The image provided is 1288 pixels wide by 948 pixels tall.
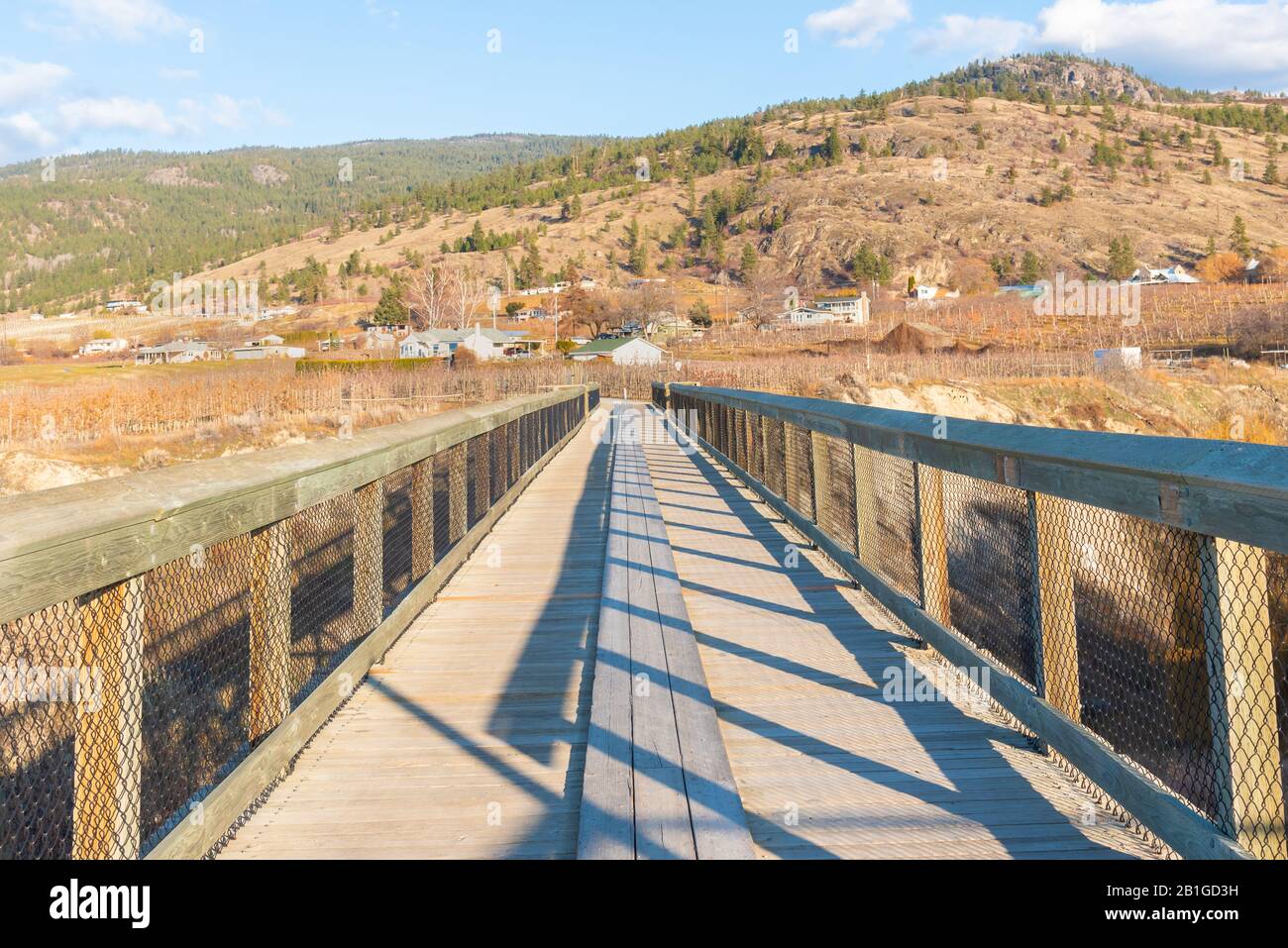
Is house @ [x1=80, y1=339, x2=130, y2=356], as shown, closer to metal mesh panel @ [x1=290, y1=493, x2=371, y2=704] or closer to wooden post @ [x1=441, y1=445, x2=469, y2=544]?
metal mesh panel @ [x1=290, y1=493, x2=371, y2=704]

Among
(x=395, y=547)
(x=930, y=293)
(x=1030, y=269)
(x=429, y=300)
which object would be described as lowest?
(x=395, y=547)

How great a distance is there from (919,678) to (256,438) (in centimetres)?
3086

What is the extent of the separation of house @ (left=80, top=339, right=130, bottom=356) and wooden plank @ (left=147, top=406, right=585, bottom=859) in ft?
432

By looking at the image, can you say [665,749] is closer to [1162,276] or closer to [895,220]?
[1162,276]

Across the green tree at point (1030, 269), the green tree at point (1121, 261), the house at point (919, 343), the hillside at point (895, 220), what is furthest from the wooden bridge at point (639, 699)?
the hillside at point (895, 220)

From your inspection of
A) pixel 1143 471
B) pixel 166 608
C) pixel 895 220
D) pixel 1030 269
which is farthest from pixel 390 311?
pixel 1143 471

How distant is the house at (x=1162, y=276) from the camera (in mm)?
108000

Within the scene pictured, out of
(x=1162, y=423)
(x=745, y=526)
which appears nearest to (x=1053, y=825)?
(x=745, y=526)

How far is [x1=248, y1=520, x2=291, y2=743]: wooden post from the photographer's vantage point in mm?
3088

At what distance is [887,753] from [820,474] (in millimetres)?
3919

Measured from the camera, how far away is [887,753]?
3184mm

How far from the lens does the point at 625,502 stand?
8133 millimetres

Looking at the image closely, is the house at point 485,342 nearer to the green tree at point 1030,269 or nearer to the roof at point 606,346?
the roof at point 606,346
